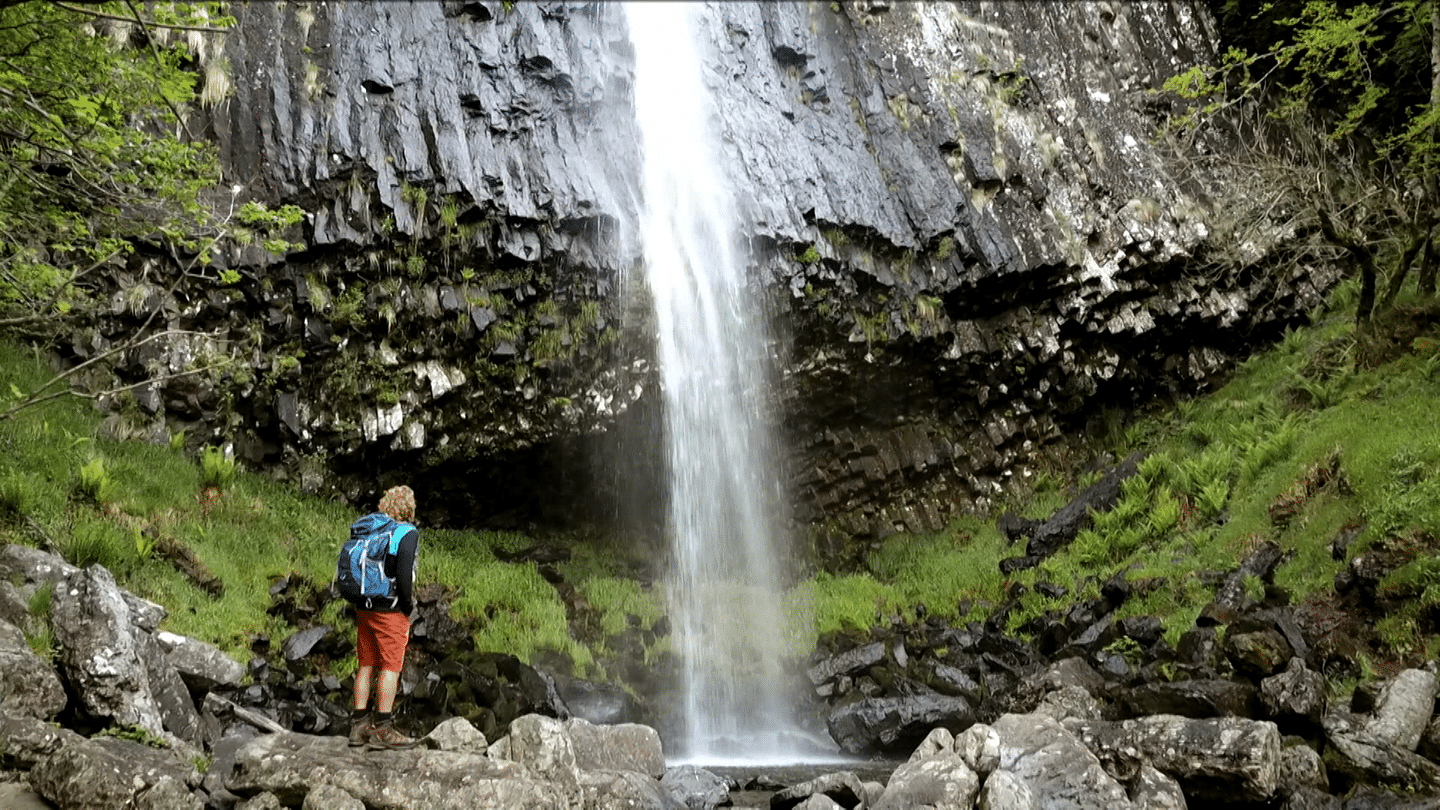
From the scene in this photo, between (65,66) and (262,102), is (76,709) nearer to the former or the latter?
(65,66)

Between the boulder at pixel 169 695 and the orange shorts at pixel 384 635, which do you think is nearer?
the orange shorts at pixel 384 635

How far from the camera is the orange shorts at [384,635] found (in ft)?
20.1

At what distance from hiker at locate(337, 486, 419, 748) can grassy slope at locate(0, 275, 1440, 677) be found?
8.19 ft

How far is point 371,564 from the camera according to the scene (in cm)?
599

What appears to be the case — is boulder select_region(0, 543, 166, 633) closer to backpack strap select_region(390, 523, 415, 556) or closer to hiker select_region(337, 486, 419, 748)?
hiker select_region(337, 486, 419, 748)

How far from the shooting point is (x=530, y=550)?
15.3 metres

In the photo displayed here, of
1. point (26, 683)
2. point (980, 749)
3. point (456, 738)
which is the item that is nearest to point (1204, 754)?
point (980, 749)

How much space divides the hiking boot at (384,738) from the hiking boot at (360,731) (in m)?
0.02

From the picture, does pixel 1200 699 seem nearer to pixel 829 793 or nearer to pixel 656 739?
pixel 829 793

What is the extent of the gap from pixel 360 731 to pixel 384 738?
0.63ft

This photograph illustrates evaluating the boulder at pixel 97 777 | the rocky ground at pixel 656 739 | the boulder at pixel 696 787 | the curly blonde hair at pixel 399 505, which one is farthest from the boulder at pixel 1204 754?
the boulder at pixel 97 777

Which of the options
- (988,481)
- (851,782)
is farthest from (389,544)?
(988,481)

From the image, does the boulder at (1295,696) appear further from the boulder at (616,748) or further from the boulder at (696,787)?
the boulder at (616,748)

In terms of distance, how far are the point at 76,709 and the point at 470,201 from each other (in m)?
9.80
